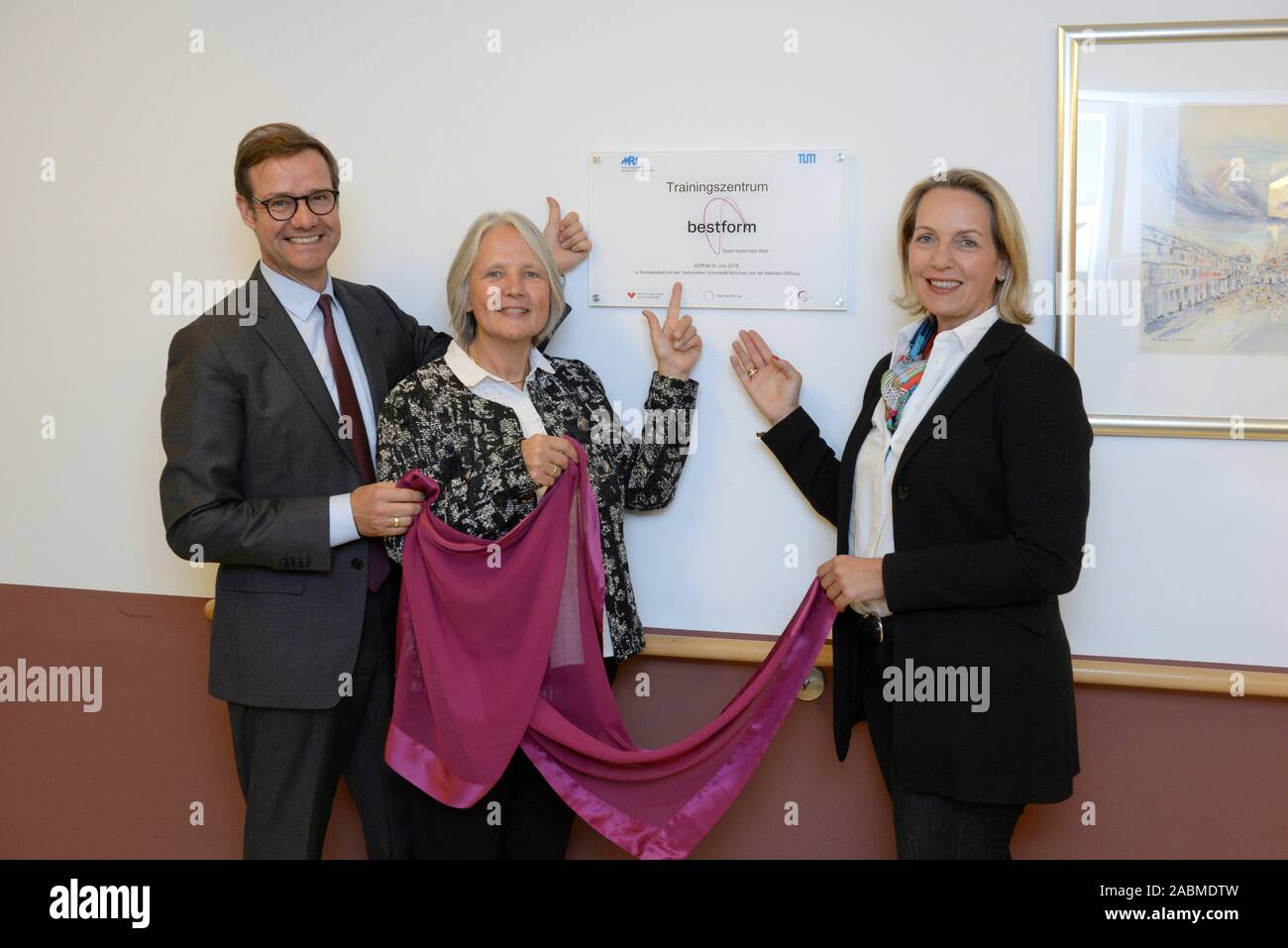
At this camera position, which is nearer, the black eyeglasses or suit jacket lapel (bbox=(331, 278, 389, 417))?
the black eyeglasses

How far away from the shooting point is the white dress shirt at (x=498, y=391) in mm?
2273

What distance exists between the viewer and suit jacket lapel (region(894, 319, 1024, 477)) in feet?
6.56

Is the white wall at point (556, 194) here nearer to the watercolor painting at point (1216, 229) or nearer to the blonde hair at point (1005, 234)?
the watercolor painting at point (1216, 229)

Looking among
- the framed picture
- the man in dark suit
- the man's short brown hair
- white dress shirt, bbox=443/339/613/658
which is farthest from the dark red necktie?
the framed picture

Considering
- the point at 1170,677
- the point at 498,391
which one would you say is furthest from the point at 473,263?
the point at 1170,677

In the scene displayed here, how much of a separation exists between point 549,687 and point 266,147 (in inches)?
51.1

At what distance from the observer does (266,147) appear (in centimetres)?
225

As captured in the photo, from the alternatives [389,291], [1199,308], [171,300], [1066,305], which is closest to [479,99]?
[389,291]

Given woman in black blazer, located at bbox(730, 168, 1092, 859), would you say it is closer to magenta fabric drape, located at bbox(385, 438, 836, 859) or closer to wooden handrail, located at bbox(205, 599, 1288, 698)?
magenta fabric drape, located at bbox(385, 438, 836, 859)

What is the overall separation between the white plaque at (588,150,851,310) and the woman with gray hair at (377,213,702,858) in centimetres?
29

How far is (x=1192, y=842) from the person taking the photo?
2.42m

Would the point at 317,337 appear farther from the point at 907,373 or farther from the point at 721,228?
the point at 907,373

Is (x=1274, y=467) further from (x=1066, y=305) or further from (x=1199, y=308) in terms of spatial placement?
(x=1066, y=305)

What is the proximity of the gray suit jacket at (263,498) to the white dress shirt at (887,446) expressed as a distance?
1.06m
